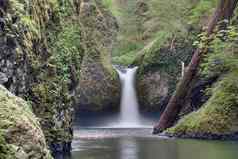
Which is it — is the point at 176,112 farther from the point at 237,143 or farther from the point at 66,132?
the point at 66,132

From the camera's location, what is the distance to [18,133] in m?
5.66

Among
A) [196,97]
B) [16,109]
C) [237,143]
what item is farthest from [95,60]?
[16,109]

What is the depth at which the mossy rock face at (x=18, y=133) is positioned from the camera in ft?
17.5

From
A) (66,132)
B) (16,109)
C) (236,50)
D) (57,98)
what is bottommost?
(66,132)

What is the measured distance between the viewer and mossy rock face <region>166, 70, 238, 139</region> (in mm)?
20453

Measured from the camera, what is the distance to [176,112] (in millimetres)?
23516

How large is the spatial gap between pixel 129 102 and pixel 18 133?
28.9 metres

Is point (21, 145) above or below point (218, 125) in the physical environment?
above

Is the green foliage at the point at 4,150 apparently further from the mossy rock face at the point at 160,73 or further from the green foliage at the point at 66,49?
the mossy rock face at the point at 160,73

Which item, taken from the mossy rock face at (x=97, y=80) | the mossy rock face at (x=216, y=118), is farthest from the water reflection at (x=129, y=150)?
the mossy rock face at (x=97, y=80)

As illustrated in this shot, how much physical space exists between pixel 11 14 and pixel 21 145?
6.40m

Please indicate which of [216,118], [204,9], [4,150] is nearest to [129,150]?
[216,118]

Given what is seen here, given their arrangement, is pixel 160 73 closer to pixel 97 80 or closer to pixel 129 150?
pixel 97 80

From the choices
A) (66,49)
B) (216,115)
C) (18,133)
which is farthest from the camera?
(216,115)
